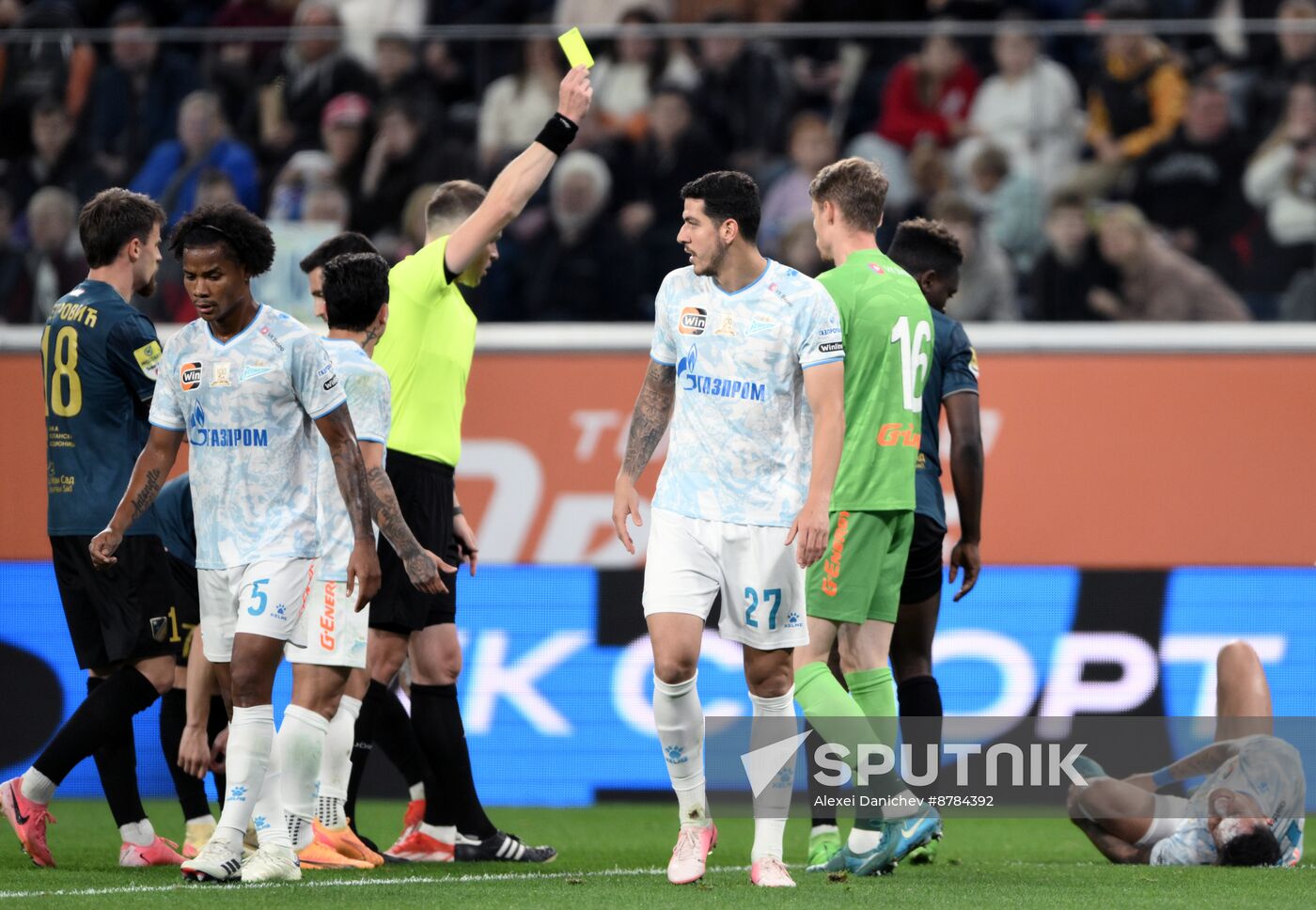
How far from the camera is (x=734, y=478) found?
6000 mm

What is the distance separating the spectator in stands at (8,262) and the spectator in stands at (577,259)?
308 cm

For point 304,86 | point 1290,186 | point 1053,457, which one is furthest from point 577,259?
point 1290,186

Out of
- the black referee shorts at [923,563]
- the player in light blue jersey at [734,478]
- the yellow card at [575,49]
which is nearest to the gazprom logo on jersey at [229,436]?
the player in light blue jersey at [734,478]

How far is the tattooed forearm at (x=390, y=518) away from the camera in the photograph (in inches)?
236

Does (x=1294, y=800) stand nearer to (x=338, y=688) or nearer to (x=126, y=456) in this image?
(x=338, y=688)

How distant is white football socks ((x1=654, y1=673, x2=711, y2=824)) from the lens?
5973 mm

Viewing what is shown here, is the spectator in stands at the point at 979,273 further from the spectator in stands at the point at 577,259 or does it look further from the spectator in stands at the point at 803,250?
the spectator in stands at the point at 577,259

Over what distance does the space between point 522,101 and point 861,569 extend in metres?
6.04

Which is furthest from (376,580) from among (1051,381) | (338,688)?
(1051,381)

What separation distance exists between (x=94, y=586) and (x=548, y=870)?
199 cm

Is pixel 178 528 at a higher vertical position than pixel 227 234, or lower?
lower

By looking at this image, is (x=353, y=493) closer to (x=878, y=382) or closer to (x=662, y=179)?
(x=878, y=382)

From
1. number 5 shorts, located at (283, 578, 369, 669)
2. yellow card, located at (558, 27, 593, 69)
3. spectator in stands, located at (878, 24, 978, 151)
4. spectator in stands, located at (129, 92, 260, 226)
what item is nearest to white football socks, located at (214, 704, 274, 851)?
number 5 shorts, located at (283, 578, 369, 669)

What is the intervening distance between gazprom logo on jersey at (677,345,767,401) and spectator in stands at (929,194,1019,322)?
545 centimetres
